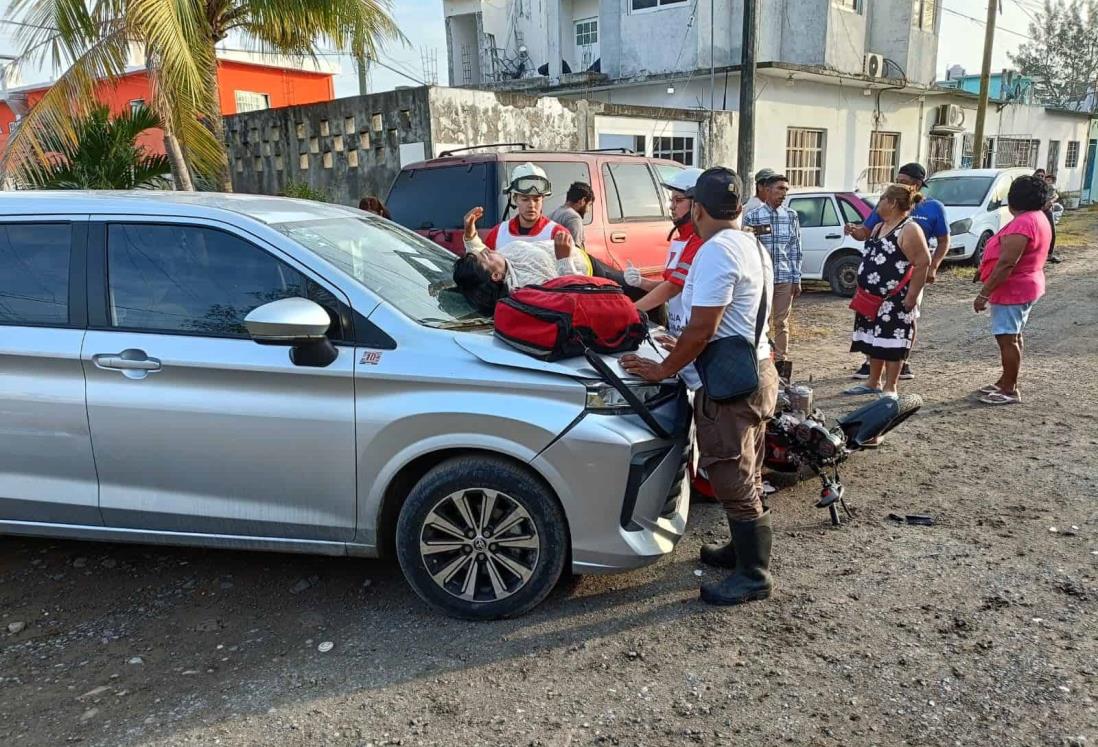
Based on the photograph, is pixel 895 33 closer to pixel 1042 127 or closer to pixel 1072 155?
pixel 1042 127

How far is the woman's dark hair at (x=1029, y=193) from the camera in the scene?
5891mm

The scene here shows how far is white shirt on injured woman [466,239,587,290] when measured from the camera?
4151 mm

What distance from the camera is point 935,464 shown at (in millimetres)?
5012

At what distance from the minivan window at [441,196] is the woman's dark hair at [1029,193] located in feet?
13.5

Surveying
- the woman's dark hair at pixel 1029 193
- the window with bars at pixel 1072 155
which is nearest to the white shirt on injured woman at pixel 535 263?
the woman's dark hair at pixel 1029 193

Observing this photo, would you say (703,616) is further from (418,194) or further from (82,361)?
(418,194)

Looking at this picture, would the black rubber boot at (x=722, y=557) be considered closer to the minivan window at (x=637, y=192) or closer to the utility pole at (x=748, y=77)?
the minivan window at (x=637, y=192)

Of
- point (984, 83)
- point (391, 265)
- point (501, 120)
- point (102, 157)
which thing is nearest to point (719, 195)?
point (391, 265)

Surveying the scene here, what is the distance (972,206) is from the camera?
13.9 m

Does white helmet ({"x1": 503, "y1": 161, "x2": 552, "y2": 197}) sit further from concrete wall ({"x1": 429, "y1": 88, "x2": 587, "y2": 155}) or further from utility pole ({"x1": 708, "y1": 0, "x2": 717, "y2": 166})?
utility pole ({"x1": 708, "y1": 0, "x2": 717, "y2": 166})

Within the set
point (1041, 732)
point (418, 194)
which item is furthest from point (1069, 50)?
point (1041, 732)

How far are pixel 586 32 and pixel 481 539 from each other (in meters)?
20.6

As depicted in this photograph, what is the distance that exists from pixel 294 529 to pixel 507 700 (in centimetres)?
118

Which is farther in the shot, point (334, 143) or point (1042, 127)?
point (1042, 127)
